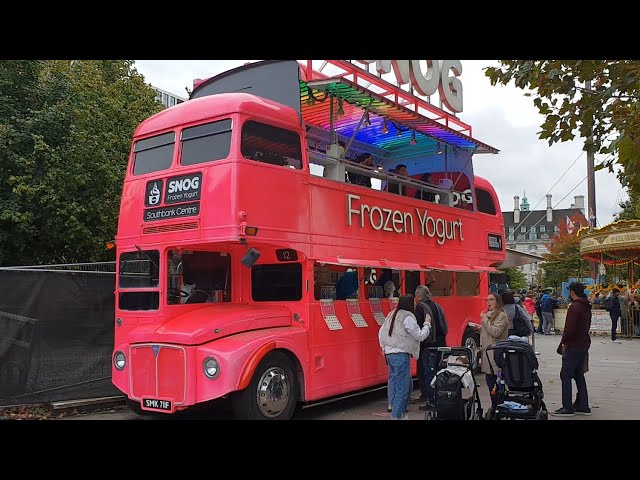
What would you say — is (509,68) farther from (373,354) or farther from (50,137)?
(50,137)

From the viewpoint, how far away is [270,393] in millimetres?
7461

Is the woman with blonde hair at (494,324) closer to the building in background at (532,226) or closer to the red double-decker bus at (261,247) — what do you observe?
the red double-decker bus at (261,247)

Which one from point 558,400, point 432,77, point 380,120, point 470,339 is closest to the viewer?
point 558,400

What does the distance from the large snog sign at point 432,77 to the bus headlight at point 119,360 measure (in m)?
5.85

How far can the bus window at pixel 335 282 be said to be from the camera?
876cm

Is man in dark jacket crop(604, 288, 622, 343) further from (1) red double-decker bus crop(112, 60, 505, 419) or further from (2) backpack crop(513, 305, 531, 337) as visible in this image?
(2) backpack crop(513, 305, 531, 337)

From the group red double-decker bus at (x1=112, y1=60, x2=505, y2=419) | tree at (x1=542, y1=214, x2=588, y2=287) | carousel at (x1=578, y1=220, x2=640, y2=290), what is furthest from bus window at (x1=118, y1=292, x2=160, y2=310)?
tree at (x1=542, y1=214, x2=588, y2=287)

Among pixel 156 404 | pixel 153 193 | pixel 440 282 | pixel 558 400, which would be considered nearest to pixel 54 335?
pixel 156 404

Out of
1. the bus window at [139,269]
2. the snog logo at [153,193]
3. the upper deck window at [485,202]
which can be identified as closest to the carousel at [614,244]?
the upper deck window at [485,202]

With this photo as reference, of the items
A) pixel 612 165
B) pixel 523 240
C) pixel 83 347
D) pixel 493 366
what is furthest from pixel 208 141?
pixel 523 240

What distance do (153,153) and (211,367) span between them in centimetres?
332

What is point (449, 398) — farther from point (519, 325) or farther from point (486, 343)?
point (519, 325)

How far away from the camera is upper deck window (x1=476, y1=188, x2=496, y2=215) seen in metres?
13.8

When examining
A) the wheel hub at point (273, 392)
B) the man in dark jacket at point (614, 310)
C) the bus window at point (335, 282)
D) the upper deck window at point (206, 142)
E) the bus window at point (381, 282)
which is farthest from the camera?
the man in dark jacket at point (614, 310)
